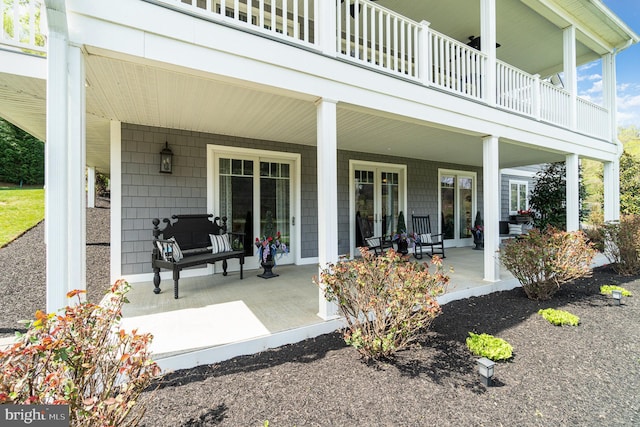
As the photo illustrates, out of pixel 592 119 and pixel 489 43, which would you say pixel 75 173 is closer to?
pixel 489 43

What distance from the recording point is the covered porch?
2.45 m

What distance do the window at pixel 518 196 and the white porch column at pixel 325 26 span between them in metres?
9.84

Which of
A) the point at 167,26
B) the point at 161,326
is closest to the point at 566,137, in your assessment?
the point at 167,26

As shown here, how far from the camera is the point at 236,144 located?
5.18m

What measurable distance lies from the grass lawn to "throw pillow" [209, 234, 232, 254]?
5.22m

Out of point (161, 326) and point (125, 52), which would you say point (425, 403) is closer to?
point (161, 326)

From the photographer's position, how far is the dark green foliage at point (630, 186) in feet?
33.4

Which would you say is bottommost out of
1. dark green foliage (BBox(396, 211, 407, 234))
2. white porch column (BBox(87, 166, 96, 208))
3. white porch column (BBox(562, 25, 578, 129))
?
dark green foliage (BBox(396, 211, 407, 234))

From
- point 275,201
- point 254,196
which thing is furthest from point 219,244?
point 275,201

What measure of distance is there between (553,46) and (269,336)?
28.4ft

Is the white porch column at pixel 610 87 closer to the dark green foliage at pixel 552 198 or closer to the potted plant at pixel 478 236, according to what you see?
the dark green foliage at pixel 552 198

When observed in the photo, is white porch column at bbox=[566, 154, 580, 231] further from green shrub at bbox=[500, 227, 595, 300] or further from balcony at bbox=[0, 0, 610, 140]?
green shrub at bbox=[500, 227, 595, 300]

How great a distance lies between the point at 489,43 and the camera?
4.45 m

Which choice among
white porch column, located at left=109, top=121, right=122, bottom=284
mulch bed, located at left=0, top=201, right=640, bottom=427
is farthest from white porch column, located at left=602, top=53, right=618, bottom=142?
white porch column, located at left=109, top=121, right=122, bottom=284
